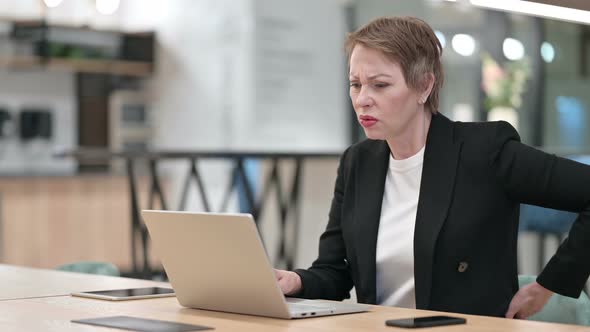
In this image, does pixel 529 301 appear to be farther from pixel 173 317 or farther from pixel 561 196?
pixel 173 317

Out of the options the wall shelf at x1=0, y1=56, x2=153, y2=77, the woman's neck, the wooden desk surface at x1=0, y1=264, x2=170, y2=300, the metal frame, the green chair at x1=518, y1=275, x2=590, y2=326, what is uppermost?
the woman's neck

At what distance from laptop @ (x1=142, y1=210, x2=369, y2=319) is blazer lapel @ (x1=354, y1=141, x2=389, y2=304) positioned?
0.83 feet

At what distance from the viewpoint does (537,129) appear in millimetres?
7277

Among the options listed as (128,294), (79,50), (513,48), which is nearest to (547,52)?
(513,48)

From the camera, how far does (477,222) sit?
2117mm

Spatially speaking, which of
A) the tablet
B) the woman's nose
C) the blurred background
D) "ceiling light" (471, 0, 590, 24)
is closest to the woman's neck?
the woman's nose

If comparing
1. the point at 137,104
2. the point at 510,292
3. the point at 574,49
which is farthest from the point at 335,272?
the point at 137,104

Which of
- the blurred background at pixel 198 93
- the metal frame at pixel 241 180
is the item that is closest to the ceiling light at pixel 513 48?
the blurred background at pixel 198 93

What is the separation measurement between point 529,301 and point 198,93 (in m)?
6.63

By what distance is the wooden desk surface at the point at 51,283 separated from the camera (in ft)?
7.28

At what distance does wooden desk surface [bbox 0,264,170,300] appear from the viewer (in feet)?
7.28

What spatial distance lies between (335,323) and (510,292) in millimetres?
609

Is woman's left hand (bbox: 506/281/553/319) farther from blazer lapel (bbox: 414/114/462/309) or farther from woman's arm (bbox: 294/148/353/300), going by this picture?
woman's arm (bbox: 294/148/353/300)

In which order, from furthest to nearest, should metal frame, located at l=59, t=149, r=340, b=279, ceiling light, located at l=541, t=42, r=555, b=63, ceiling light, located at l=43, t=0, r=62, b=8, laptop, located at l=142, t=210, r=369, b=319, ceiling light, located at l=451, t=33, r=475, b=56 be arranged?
ceiling light, located at l=43, t=0, r=62, b=8, ceiling light, located at l=451, t=33, r=475, b=56, ceiling light, located at l=541, t=42, r=555, b=63, metal frame, located at l=59, t=149, r=340, b=279, laptop, located at l=142, t=210, r=369, b=319
